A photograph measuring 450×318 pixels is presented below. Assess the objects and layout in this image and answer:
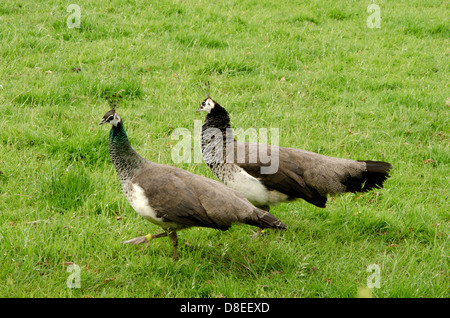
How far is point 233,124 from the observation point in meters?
7.24

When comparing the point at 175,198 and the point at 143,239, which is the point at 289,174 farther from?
the point at 143,239

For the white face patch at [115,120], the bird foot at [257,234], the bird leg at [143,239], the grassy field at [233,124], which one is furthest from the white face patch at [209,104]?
the bird leg at [143,239]

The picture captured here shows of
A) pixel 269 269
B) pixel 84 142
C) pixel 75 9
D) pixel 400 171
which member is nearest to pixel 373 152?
pixel 400 171

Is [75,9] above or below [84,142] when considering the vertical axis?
above

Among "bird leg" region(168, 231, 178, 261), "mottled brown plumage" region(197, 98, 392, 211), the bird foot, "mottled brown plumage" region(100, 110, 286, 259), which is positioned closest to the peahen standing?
"mottled brown plumage" region(197, 98, 392, 211)

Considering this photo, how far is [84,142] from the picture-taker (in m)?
6.35

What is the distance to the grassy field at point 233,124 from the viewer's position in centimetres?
464

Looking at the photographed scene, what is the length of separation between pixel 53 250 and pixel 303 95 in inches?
186

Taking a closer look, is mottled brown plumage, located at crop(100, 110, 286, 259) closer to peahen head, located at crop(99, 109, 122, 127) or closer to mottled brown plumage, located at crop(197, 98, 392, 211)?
peahen head, located at crop(99, 109, 122, 127)

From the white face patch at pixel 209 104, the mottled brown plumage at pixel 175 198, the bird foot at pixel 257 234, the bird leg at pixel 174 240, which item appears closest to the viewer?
the mottled brown plumage at pixel 175 198

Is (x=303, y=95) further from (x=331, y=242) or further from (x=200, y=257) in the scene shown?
→ (x=200, y=257)

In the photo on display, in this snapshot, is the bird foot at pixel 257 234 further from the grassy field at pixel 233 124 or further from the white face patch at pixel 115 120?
the white face patch at pixel 115 120

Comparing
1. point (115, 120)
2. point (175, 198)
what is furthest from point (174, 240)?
point (115, 120)

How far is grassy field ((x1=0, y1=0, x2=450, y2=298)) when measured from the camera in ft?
15.2
